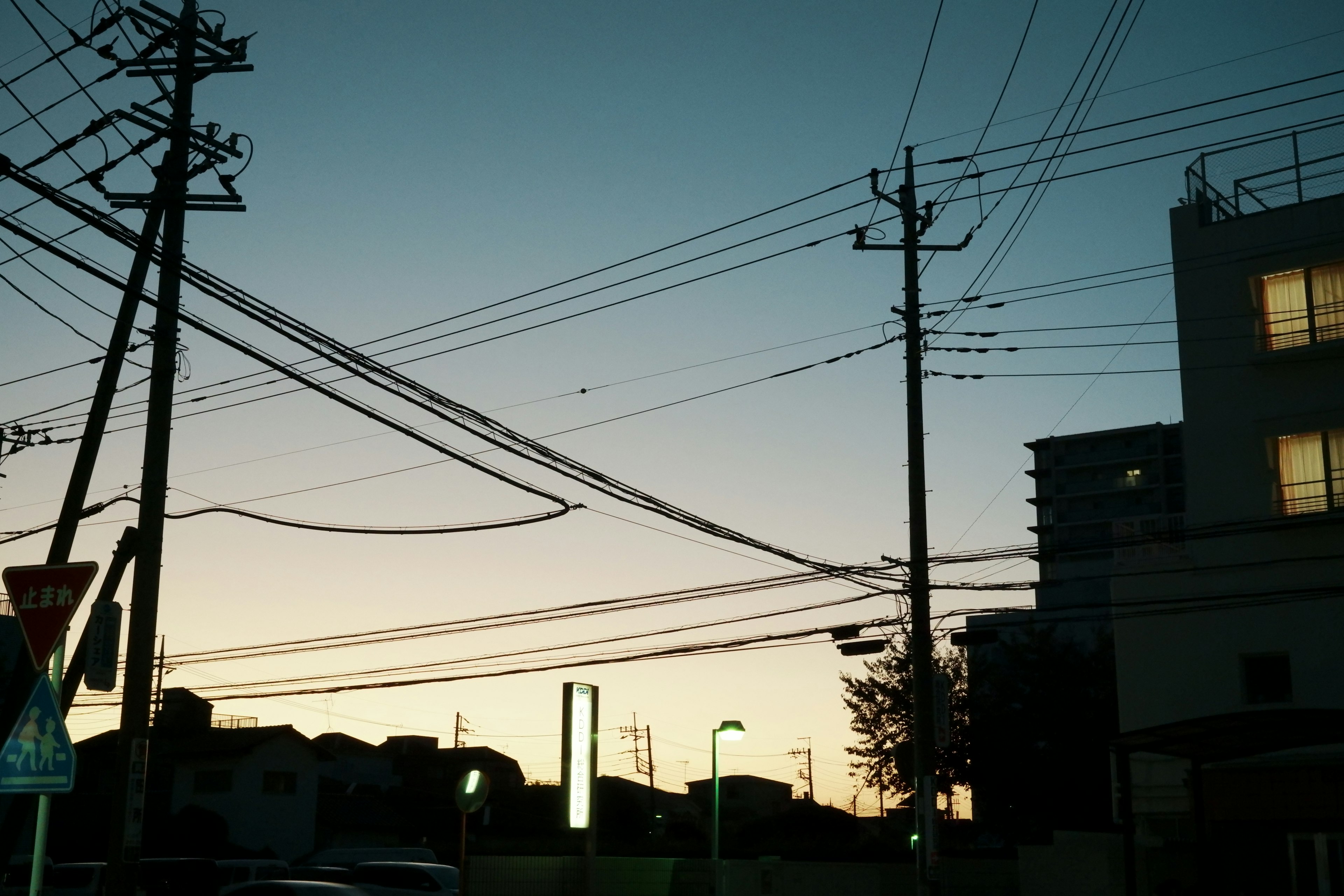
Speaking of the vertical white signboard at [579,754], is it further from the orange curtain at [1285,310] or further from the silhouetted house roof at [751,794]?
the silhouetted house roof at [751,794]

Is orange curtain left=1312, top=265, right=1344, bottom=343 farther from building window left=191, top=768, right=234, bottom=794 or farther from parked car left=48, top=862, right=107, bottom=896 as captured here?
building window left=191, top=768, right=234, bottom=794

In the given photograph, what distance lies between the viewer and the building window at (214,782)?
4750 cm

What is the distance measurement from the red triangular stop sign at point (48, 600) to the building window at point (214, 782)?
1670 inches

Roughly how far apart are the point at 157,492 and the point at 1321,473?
2267cm

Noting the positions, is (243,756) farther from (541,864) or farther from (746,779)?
(746,779)

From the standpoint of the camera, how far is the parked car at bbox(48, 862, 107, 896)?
27.7 meters

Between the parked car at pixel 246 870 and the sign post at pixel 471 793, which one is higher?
the sign post at pixel 471 793

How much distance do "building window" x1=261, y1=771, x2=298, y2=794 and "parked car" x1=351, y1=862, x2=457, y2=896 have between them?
70.8 feet

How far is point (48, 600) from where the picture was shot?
8773mm

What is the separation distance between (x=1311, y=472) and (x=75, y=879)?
2951cm

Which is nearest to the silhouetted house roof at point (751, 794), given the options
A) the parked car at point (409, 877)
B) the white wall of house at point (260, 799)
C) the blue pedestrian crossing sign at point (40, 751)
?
the white wall of house at point (260, 799)

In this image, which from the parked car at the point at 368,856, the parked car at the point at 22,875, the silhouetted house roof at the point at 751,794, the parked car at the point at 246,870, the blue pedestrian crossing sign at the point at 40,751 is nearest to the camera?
the blue pedestrian crossing sign at the point at 40,751

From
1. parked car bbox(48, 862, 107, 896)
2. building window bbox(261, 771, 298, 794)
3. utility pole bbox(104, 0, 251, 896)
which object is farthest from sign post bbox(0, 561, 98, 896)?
building window bbox(261, 771, 298, 794)

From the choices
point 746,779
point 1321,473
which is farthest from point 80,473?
point 746,779
